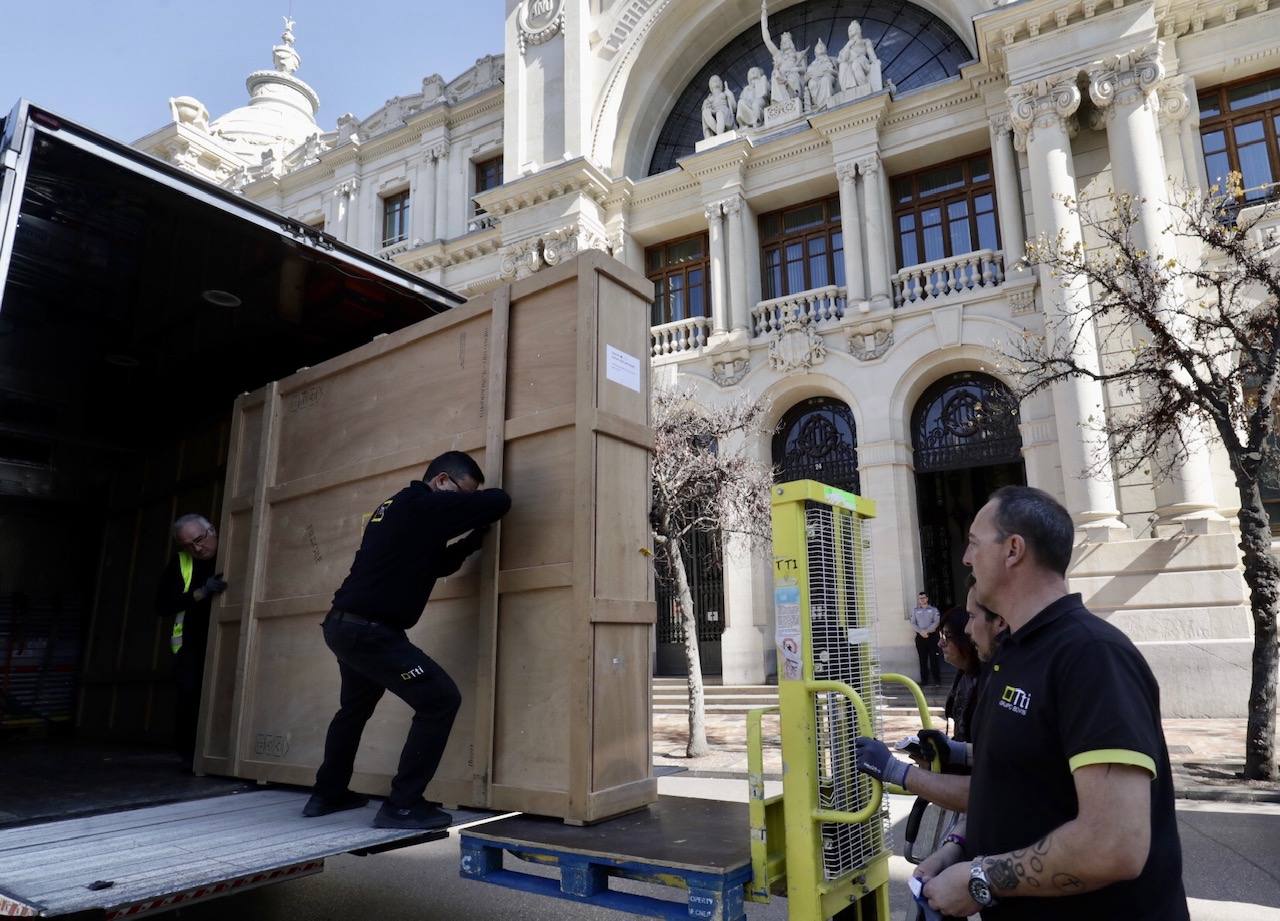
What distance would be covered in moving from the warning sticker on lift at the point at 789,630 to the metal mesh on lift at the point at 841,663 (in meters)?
0.07

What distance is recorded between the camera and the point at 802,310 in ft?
62.0

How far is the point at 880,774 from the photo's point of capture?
301 centimetres

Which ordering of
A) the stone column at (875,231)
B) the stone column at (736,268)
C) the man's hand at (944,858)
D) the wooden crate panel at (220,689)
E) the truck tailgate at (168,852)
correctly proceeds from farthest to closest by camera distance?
1. the stone column at (736,268)
2. the stone column at (875,231)
3. the wooden crate panel at (220,689)
4. the truck tailgate at (168,852)
5. the man's hand at (944,858)

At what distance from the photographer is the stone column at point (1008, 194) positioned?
54.5ft

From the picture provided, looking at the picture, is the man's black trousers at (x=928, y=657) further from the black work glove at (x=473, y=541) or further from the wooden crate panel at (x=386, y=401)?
the black work glove at (x=473, y=541)

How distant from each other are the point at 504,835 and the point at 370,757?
139 centimetres

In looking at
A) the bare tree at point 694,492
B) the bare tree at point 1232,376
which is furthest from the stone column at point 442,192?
the bare tree at point 1232,376

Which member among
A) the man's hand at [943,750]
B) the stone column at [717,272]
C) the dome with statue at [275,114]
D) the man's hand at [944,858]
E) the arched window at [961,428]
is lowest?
the man's hand at [944,858]

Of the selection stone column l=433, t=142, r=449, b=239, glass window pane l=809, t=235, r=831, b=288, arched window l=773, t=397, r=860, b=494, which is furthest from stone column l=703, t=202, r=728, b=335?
stone column l=433, t=142, r=449, b=239

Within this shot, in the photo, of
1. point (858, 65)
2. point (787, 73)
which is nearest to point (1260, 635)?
point (858, 65)

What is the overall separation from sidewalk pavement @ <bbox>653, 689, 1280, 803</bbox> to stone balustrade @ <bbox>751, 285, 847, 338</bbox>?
821 cm

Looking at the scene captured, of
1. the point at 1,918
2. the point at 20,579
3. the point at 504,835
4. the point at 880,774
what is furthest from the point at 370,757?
the point at 20,579

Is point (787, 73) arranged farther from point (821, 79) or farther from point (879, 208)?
point (879, 208)

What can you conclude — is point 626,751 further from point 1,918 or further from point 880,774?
point 1,918
